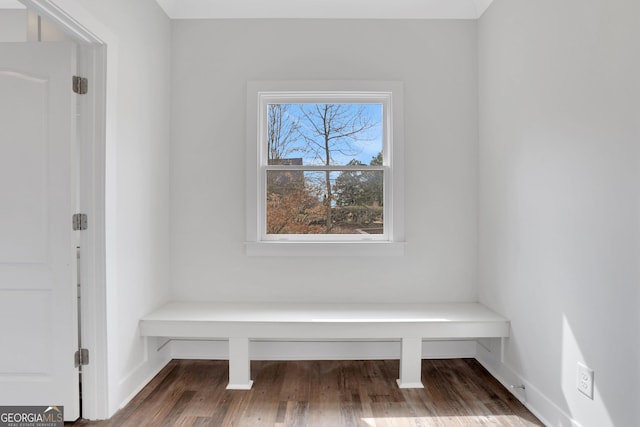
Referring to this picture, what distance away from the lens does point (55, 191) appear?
207 centimetres

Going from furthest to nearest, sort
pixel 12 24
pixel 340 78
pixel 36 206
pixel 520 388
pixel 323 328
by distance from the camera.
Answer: pixel 340 78 < pixel 12 24 < pixel 323 328 < pixel 520 388 < pixel 36 206

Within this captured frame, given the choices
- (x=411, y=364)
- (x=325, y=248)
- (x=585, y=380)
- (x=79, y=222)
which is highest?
(x=79, y=222)

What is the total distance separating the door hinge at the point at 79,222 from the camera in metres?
2.09

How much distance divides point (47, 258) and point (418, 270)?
235 cm

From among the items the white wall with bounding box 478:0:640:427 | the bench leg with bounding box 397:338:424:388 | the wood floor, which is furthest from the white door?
the white wall with bounding box 478:0:640:427

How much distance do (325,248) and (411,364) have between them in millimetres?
989

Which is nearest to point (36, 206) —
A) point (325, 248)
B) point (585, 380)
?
point (325, 248)

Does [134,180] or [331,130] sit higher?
[331,130]

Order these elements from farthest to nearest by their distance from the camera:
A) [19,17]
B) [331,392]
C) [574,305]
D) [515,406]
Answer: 1. [19,17]
2. [331,392]
3. [515,406]
4. [574,305]

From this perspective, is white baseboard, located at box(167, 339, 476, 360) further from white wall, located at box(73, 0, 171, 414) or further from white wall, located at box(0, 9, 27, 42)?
white wall, located at box(0, 9, 27, 42)

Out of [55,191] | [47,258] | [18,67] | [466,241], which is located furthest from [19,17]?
[466,241]

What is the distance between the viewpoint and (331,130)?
122 inches

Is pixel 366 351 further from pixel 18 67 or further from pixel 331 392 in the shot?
pixel 18 67

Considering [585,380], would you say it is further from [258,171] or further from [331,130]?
[258,171]
